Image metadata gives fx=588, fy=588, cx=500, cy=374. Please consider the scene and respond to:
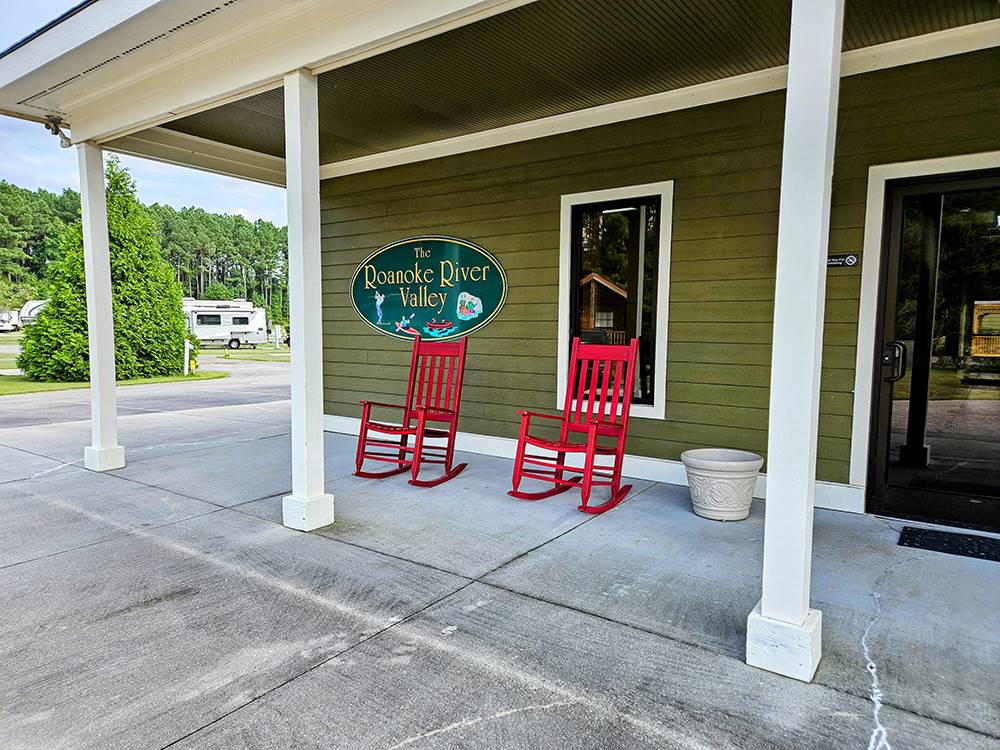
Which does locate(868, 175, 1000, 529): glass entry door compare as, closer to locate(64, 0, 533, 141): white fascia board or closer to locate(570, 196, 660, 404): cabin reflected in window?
locate(570, 196, 660, 404): cabin reflected in window

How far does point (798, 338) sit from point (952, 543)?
6.60 ft

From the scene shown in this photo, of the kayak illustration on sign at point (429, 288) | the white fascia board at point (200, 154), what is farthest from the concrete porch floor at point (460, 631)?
the white fascia board at point (200, 154)

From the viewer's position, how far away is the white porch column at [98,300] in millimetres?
4266

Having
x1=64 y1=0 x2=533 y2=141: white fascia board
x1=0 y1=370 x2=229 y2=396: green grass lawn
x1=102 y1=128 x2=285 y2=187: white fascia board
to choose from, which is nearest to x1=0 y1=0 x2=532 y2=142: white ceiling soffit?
x1=64 y1=0 x2=533 y2=141: white fascia board

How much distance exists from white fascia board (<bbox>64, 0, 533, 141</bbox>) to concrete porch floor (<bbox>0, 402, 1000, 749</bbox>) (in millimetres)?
2414

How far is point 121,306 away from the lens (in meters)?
11.6

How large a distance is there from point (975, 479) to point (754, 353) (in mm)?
1317

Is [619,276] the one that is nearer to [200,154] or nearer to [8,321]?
[200,154]

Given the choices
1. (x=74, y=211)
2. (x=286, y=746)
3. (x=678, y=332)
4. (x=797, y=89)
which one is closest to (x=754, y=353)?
(x=678, y=332)

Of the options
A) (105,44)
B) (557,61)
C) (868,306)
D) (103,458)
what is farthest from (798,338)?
(103,458)

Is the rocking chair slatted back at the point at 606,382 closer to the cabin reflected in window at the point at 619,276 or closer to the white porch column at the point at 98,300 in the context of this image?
the cabin reflected in window at the point at 619,276

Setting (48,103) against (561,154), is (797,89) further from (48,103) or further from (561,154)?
(48,103)

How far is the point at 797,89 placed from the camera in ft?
5.78

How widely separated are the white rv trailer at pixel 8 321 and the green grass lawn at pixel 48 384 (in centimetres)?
2825
